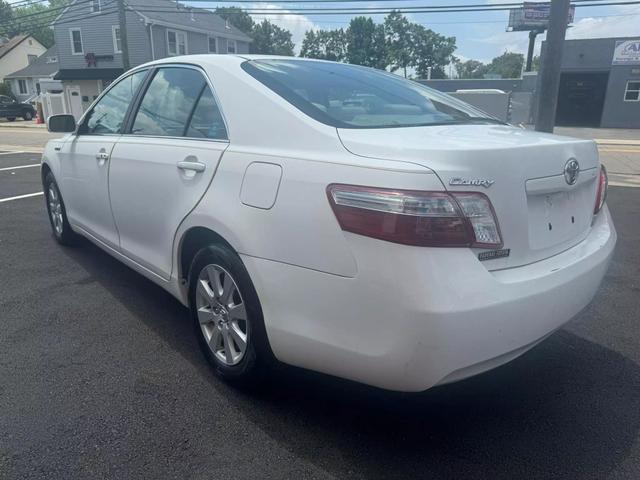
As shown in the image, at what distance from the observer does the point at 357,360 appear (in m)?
2.05

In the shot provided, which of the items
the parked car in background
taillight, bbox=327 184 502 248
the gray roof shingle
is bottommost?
the parked car in background

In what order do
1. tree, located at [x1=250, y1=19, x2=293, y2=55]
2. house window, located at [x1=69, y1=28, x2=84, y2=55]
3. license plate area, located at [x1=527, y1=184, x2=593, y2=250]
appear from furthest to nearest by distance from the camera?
tree, located at [x1=250, y1=19, x2=293, y2=55] → house window, located at [x1=69, y1=28, x2=84, y2=55] → license plate area, located at [x1=527, y1=184, x2=593, y2=250]

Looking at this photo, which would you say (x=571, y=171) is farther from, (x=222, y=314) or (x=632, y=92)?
(x=632, y=92)

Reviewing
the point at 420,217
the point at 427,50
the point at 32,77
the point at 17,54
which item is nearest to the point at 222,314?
the point at 420,217

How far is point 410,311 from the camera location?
6.04 feet

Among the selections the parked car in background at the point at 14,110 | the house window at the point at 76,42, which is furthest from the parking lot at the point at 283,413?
the parked car in background at the point at 14,110

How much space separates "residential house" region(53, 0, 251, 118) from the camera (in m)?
30.1

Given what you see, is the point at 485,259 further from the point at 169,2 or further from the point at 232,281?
the point at 169,2

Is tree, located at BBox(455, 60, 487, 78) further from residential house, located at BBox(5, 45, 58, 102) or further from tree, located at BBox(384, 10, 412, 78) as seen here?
residential house, located at BBox(5, 45, 58, 102)

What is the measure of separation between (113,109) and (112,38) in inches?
1250

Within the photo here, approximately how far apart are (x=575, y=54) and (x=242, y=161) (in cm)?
2995

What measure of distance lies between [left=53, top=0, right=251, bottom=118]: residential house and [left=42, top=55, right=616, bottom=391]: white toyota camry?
30.0 meters

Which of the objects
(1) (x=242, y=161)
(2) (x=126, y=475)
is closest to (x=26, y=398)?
(2) (x=126, y=475)

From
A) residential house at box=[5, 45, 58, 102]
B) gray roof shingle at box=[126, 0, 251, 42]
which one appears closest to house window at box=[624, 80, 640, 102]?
gray roof shingle at box=[126, 0, 251, 42]
